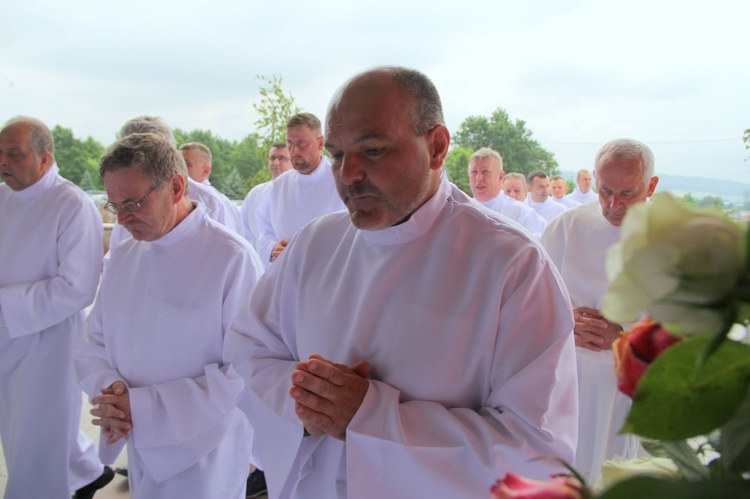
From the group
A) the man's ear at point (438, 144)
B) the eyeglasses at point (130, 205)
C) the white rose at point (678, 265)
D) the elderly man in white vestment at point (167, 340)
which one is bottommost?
the elderly man in white vestment at point (167, 340)

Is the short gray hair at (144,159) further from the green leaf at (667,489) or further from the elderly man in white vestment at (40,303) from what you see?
the green leaf at (667,489)

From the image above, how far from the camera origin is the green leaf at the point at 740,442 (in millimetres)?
429

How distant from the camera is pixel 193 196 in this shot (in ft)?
14.0

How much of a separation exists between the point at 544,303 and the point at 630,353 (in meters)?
1.10

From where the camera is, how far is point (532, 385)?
1.42 m

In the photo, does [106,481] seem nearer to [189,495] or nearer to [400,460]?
[189,495]

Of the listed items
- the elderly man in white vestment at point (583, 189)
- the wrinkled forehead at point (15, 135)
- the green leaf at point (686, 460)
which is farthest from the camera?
the elderly man in white vestment at point (583, 189)

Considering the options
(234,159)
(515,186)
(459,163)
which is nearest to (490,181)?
(515,186)

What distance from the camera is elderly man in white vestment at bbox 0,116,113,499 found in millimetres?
3170

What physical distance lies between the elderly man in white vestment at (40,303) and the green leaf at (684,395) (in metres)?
3.19

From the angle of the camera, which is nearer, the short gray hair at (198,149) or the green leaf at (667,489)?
the green leaf at (667,489)

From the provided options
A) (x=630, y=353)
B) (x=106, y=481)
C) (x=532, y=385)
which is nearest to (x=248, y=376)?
(x=532, y=385)

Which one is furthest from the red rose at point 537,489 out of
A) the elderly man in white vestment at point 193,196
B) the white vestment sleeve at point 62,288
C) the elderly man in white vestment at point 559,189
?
the elderly man in white vestment at point 559,189

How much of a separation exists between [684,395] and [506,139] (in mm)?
9441
